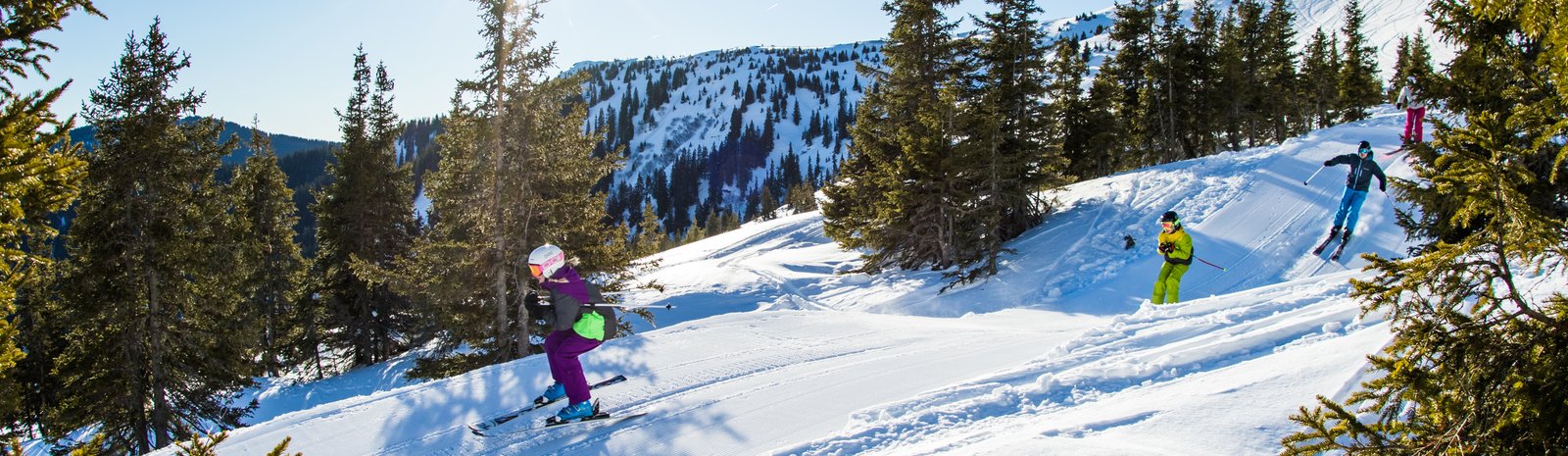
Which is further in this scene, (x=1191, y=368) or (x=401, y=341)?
(x=401, y=341)

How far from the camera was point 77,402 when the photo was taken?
13922 mm

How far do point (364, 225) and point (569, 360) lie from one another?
71.8ft

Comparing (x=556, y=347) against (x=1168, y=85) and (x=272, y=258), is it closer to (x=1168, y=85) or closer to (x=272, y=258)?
(x=272, y=258)

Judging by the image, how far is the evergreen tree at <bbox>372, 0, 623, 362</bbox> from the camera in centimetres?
1482

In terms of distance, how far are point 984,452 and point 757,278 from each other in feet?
63.3

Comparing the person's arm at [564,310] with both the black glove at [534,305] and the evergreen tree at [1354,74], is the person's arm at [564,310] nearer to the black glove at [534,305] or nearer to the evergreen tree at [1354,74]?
the black glove at [534,305]

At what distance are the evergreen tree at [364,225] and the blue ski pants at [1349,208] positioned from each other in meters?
26.0

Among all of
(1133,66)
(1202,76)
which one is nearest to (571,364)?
(1202,76)

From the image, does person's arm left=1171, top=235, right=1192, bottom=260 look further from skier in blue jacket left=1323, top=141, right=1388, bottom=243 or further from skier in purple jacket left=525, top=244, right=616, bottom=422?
skier in purple jacket left=525, top=244, right=616, bottom=422

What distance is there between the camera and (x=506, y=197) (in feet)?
49.3

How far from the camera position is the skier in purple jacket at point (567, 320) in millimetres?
6781

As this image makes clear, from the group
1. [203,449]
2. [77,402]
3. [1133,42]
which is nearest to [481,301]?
[77,402]

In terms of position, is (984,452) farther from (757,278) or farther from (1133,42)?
(1133,42)

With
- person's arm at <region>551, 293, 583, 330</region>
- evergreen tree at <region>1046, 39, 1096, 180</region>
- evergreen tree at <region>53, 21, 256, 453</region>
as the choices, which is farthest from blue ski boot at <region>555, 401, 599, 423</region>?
evergreen tree at <region>1046, 39, 1096, 180</region>
